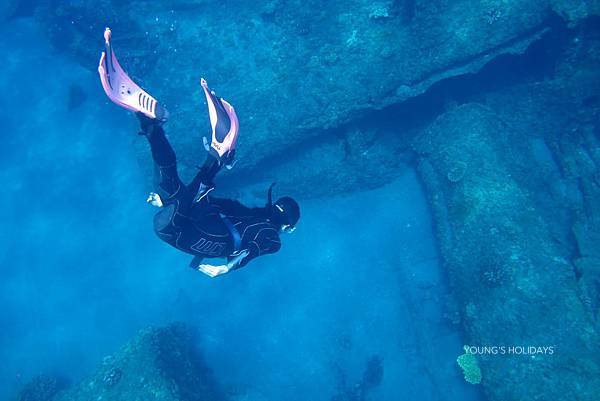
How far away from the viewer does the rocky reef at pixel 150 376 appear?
821 centimetres

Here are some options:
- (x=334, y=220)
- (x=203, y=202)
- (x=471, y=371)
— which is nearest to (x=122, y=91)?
(x=203, y=202)

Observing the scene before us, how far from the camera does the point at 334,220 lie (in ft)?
37.7

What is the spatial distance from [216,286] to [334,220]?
4.42 m

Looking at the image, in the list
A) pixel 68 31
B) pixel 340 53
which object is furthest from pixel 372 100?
pixel 68 31

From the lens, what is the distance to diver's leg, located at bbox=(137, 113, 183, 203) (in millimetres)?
3949

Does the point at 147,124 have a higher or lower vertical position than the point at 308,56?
lower

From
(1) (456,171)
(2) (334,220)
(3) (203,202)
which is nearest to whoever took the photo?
(3) (203,202)

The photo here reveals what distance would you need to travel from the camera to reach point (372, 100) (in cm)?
918

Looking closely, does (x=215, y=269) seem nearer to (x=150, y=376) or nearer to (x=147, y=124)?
(x=147, y=124)

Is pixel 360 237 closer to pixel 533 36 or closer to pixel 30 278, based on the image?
pixel 533 36

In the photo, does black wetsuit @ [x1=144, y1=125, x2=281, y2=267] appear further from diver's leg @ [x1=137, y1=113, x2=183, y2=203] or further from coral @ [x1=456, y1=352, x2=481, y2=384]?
coral @ [x1=456, y1=352, x2=481, y2=384]

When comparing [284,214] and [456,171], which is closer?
[284,214]

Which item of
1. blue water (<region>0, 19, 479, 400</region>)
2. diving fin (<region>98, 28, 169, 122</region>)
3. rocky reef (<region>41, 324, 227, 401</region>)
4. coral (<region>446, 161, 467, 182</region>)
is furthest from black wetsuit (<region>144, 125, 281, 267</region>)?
blue water (<region>0, 19, 479, 400</region>)

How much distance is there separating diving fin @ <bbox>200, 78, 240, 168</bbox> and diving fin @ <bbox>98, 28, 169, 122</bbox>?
0.59 m
